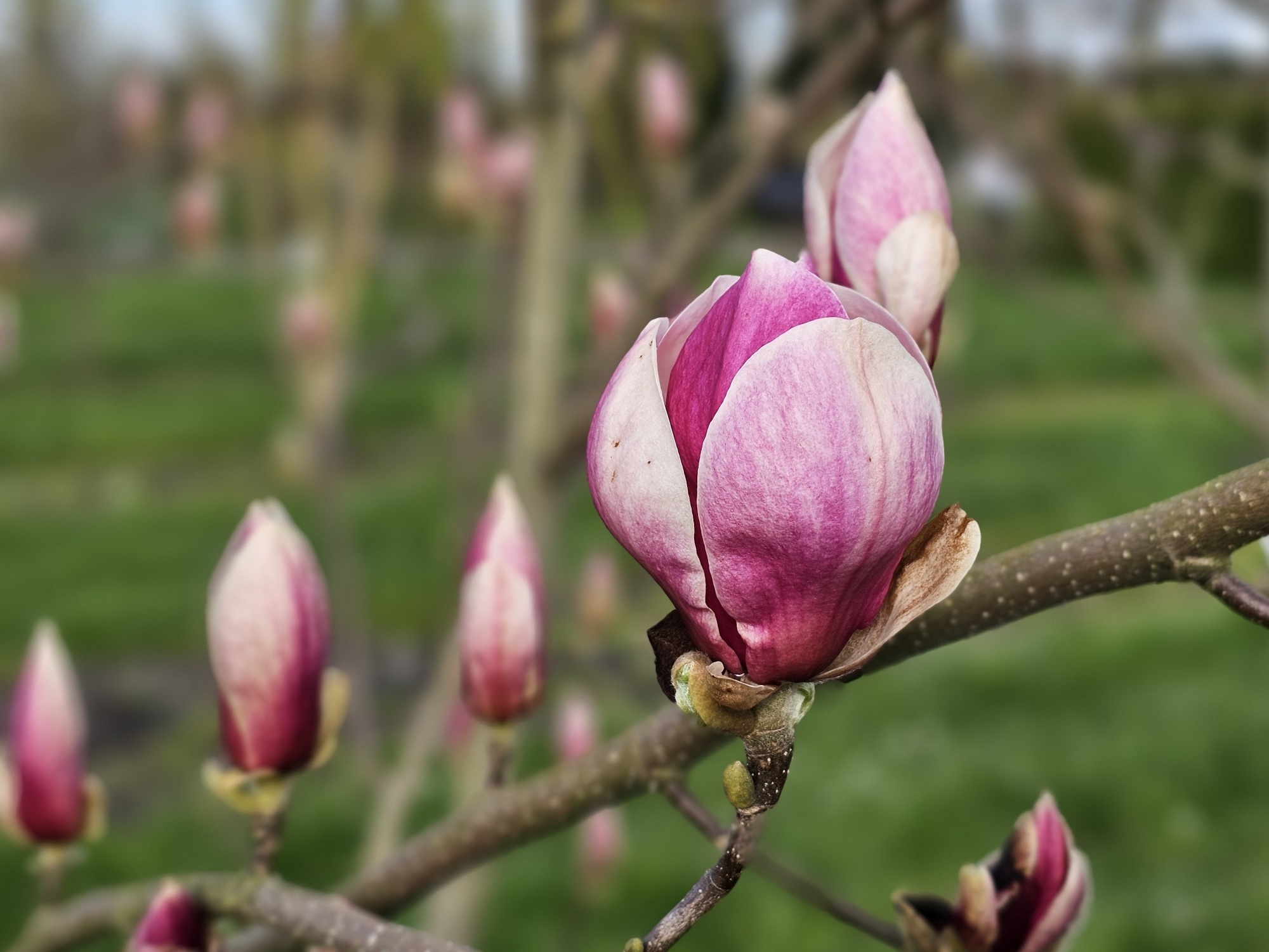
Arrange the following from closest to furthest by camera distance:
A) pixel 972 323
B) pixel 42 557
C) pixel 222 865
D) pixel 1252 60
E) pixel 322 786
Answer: pixel 1252 60 < pixel 222 865 < pixel 322 786 < pixel 42 557 < pixel 972 323

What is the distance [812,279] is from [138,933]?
1.69 feet

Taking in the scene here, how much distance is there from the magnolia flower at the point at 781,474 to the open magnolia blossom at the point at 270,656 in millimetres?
300

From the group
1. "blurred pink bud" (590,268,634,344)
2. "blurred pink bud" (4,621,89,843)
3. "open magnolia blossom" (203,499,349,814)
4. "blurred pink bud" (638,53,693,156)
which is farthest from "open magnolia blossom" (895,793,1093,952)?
"blurred pink bud" (638,53,693,156)

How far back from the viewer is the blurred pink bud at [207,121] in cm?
316

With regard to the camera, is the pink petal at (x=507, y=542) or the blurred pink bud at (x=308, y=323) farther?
the blurred pink bud at (x=308, y=323)

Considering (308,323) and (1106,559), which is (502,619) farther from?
(308,323)

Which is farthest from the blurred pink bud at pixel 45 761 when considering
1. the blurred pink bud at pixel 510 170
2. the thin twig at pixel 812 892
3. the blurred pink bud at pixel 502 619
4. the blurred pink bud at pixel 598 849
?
the blurred pink bud at pixel 510 170

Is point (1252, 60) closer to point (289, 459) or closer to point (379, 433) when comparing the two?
point (289, 459)

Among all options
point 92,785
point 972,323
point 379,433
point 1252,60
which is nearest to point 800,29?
point 1252,60

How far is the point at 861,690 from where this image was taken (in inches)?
191

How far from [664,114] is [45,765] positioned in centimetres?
160

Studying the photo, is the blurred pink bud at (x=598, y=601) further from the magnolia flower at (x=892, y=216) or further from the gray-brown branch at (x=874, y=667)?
the magnolia flower at (x=892, y=216)

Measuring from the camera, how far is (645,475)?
45cm

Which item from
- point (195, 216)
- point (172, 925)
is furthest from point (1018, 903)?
point (195, 216)
